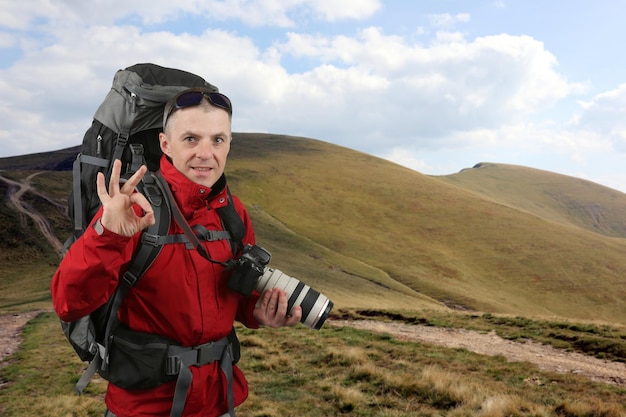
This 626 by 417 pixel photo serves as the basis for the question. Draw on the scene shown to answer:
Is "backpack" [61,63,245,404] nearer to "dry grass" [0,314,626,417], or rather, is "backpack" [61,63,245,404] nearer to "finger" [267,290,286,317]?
"finger" [267,290,286,317]

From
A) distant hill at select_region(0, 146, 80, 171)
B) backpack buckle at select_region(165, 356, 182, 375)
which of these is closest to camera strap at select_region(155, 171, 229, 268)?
backpack buckle at select_region(165, 356, 182, 375)

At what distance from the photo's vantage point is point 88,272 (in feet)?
7.51

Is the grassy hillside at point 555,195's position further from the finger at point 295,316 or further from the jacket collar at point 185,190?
the jacket collar at point 185,190

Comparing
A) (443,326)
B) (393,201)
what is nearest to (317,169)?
(393,201)

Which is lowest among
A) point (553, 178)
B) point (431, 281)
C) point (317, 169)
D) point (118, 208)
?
point (431, 281)

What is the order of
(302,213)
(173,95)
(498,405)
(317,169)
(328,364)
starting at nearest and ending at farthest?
1. (173,95)
2. (498,405)
3. (328,364)
4. (302,213)
5. (317,169)

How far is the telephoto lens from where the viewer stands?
3.12 m

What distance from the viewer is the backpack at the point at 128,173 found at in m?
2.71

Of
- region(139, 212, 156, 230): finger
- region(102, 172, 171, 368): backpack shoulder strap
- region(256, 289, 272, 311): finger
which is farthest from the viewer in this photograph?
region(256, 289, 272, 311): finger

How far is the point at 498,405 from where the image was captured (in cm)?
752

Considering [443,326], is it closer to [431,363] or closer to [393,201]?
[431,363]

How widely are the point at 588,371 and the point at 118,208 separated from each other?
1384 cm

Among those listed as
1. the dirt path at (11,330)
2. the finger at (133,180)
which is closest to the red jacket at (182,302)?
the finger at (133,180)

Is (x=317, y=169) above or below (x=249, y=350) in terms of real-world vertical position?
above
